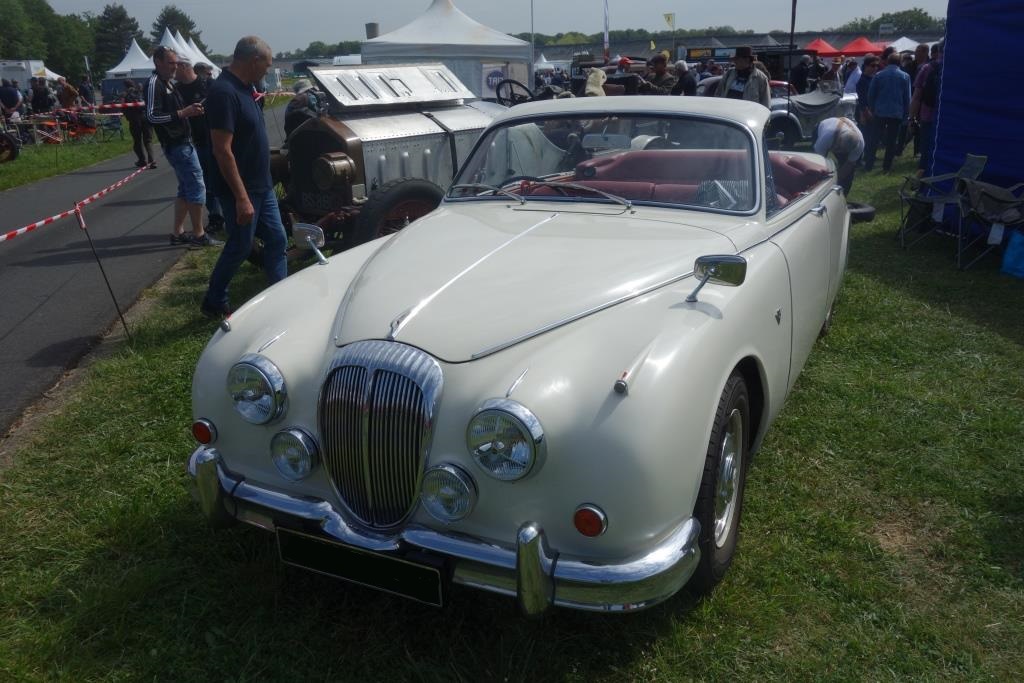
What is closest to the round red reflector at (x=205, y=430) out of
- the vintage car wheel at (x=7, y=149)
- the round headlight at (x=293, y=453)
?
the round headlight at (x=293, y=453)

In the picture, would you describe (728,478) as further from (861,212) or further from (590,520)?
(861,212)

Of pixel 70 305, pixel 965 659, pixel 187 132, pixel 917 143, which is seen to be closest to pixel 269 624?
pixel 965 659

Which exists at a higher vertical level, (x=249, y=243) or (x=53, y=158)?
(x=249, y=243)

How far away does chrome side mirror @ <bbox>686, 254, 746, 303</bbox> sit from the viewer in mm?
2508

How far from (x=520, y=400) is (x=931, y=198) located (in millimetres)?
6587

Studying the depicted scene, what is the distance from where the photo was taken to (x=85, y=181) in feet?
44.0

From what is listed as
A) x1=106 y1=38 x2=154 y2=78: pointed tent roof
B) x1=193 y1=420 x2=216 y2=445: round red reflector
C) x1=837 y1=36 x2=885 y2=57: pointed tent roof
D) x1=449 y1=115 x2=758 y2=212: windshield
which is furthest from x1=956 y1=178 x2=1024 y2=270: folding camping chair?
x1=106 y1=38 x2=154 y2=78: pointed tent roof

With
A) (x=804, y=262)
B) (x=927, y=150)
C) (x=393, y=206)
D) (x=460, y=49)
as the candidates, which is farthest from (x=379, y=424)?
(x=460, y=49)

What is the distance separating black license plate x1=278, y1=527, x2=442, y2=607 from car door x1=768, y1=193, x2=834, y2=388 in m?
1.78

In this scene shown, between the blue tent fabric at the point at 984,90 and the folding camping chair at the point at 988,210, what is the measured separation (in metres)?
0.43

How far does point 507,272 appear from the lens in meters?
2.82

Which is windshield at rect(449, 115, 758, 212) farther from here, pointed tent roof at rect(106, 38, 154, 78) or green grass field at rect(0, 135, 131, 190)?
pointed tent roof at rect(106, 38, 154, 78)

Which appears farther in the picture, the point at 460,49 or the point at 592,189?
the point at 460,49

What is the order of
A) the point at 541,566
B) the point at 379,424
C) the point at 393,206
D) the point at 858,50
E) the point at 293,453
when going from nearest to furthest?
the point at 541,566, the point at 379,424, the point at 293,453, the point at 393,206, the point at 858,50
